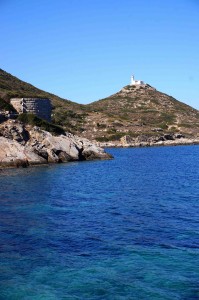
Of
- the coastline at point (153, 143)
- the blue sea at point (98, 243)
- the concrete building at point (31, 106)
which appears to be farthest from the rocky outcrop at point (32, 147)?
the coastline at point (153, 143)

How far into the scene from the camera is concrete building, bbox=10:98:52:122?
298 feet

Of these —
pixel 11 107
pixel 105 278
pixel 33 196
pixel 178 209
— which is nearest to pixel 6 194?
pixel 33 196

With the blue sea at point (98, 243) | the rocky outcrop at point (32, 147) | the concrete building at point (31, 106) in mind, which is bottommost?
the blue sea at point (98, 243)

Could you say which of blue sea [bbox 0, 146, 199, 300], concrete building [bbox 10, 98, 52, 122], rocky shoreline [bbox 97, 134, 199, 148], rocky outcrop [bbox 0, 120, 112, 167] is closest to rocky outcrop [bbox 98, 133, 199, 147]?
rocky shoreline [bbox 97, 134, 199, 148]

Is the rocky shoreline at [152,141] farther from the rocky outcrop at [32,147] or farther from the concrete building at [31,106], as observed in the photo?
the rocky outcrop at [32,147]

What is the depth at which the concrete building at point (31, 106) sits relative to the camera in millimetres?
90688

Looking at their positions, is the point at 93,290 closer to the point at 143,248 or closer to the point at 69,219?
the point at 143,248

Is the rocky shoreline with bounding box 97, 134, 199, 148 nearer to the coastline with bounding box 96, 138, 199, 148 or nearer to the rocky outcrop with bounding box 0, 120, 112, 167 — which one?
the coastline with bounding box 96, 138, 199, 148

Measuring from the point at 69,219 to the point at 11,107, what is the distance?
6130 centimetres

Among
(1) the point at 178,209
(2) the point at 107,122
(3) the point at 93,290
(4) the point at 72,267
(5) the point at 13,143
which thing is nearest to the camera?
(3) the point at 93,290

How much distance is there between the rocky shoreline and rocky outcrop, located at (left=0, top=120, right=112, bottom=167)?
75.9 m

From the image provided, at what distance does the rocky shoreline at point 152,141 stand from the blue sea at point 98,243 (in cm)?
11513

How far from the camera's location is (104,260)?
2206cm

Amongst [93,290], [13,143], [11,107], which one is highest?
[11,107]
